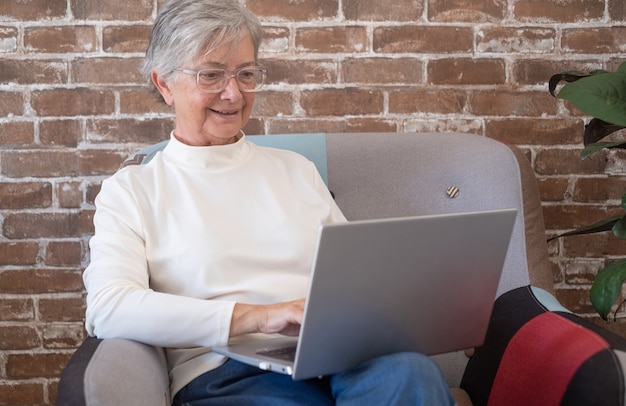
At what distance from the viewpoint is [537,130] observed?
2240 millimetres

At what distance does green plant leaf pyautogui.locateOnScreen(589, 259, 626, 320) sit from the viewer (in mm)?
1756

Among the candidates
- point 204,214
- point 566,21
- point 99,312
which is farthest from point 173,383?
point 566,21

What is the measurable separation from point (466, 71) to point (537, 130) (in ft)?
0.89

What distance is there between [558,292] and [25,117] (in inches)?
63.4

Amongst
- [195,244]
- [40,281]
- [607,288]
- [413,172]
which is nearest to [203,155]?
[195,244]

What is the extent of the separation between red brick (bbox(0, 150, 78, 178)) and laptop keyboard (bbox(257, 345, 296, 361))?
1104 millimetres

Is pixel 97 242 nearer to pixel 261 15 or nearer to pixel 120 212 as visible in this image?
pixel 120 212

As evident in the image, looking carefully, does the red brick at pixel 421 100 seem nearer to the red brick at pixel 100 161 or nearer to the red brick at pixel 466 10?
the red brick at pixel 466 10

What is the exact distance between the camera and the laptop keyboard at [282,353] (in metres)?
1.23

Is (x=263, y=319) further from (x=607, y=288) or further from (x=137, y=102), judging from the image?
(x=137, y=102)

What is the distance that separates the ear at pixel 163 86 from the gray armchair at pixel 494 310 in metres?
0.19

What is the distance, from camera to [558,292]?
7.56 ft

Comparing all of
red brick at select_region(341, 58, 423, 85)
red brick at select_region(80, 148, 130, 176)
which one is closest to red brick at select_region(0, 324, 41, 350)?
red brick at select_region(80, 148, 130, 176)

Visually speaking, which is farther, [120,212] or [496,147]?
[496,147]
